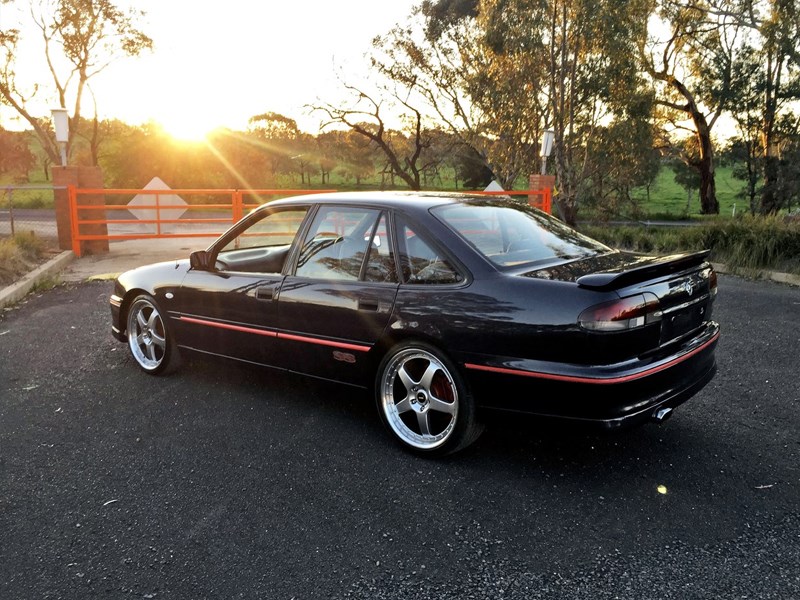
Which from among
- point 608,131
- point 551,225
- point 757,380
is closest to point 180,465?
point 551,225

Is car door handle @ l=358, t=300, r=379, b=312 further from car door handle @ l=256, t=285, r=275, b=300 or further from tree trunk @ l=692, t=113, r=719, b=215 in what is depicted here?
tree trunk @ l=692, t=113, r=719, b=215

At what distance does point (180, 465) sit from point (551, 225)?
283 cm

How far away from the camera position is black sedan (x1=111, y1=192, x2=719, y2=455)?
10.3ft

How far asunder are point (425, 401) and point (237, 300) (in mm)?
1662

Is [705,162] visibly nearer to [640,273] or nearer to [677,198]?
[677,198]

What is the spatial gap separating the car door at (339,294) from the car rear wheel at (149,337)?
55.7 inches

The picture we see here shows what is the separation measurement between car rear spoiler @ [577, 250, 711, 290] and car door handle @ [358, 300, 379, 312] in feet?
3.92

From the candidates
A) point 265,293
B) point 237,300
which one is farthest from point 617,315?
point 237,300

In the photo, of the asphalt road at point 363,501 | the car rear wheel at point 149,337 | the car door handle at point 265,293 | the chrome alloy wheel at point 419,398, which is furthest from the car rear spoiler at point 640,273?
the car rear wheel at point 149,337

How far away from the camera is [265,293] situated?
4.35 m

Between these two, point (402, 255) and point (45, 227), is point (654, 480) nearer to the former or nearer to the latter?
point (402, 255)

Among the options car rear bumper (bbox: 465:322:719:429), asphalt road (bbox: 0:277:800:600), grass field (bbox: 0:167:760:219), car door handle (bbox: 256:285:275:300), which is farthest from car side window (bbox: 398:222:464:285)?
grass field (bbox: 0:167:760:219)

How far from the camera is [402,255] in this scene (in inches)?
151

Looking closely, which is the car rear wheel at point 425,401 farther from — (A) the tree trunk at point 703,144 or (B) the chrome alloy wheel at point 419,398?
(A) the tree trunk at point 703,144
